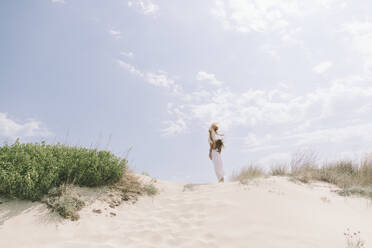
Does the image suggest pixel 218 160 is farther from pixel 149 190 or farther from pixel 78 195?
pixel 78 195

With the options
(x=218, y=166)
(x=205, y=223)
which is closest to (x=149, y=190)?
(x=205, y=223)

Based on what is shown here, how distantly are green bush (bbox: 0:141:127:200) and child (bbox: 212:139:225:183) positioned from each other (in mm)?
4144

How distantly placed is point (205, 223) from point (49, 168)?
377 centimetres

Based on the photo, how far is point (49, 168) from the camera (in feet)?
20.0

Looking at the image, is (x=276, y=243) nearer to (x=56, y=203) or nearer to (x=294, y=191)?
(x=294, y=191)

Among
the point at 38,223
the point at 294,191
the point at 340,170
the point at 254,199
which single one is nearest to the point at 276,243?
the point at 254,199

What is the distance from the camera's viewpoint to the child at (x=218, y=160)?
10.4m

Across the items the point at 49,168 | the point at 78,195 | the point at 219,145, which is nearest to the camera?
the point at 49,168

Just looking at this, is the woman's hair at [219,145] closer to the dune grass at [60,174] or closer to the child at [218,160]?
the child at [218,160]

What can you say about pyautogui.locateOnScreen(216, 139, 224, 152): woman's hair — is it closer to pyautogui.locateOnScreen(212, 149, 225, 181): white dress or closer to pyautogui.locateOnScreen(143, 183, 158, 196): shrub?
pyautogui.locateOnScreen(212, 149, 225, 181): white dress

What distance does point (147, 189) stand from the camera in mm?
7848

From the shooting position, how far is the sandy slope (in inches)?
184

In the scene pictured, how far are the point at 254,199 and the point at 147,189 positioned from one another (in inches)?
124

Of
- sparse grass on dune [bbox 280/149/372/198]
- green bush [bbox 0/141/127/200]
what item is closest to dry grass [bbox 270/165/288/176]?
sparse grass on dune [bbox 280/149/372/198]
